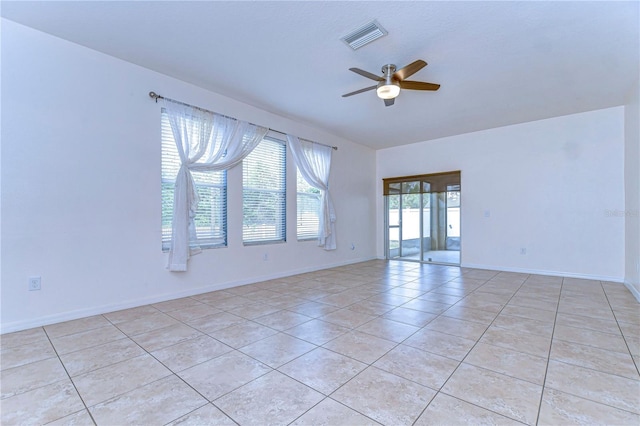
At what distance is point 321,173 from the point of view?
586 centimetres

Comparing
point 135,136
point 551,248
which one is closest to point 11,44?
point 135,136

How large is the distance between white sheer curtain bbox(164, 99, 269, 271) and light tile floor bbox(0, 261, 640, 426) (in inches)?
30.5

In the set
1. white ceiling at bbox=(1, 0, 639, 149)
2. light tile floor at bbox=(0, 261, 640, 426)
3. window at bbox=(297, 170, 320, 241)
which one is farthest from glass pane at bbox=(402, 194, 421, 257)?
light tile floor at bbox=(0, 261, 640, 426)

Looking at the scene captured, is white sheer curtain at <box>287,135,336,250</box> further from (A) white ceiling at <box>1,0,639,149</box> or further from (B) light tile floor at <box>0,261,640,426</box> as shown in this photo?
(B) light tile floor at <box>0,261,640,426</box>

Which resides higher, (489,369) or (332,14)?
(332,14)

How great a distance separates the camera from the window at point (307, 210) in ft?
18.1

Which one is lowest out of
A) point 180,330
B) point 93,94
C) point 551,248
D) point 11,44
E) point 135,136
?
point 180,330

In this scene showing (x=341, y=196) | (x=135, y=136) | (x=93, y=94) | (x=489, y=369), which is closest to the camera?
(x=489, y=369)

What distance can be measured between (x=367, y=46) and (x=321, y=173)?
10.1 ft

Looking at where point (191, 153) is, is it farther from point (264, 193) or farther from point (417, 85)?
point (417, 85)

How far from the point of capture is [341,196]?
641 centimetres

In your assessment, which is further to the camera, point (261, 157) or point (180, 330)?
point (261, 157)

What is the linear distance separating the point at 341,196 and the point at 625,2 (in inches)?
186

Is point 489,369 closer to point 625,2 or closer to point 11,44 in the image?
point 625,2
